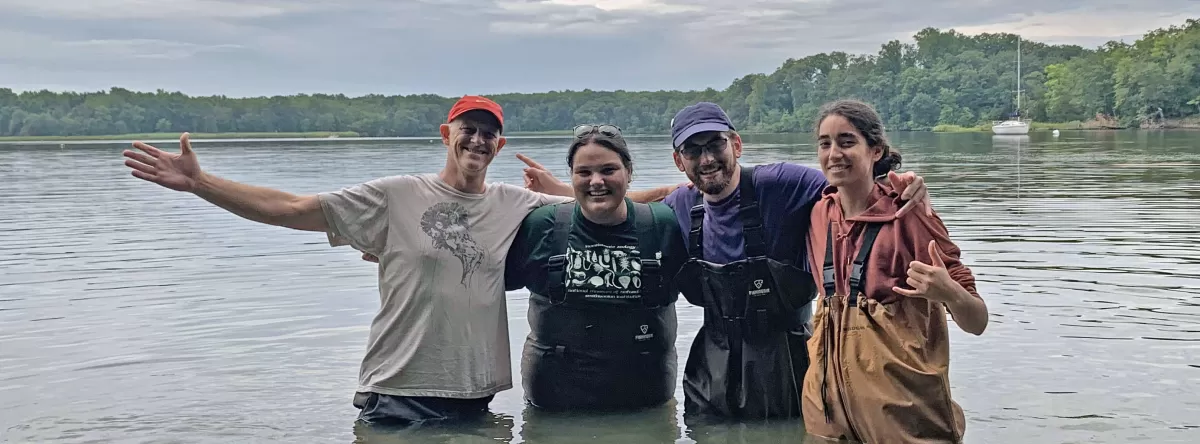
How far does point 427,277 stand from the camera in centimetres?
612

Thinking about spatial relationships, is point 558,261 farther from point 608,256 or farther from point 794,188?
point 794,188

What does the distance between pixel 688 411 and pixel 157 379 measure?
17.6ft

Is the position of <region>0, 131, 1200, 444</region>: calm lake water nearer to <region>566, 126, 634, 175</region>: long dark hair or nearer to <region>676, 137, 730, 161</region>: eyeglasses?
<region>676, 137, 730, 161</region>: eyeglasses

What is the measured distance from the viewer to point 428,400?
629cm

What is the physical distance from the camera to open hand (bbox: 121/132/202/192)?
17.8 feet

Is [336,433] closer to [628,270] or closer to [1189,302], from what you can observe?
[628,270]

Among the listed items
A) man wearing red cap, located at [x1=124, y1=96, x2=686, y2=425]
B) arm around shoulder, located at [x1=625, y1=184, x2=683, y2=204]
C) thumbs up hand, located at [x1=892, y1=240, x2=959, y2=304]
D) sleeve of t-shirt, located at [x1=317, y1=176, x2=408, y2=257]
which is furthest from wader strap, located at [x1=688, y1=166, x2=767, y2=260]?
sleeve of t-shirt, located at [x1=317, y1=176, x2=408, y2=257]

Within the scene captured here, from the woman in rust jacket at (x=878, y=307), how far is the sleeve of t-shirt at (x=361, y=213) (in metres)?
2.54

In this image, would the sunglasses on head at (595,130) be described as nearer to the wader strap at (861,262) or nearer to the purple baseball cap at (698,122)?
the purple baseball cap at (698,122)

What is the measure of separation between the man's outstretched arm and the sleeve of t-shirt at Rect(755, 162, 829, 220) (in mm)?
2508

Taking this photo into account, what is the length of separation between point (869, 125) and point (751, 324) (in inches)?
53.7

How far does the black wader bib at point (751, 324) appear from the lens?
18.9ft

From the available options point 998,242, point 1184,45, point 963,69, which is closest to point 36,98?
point 963,69

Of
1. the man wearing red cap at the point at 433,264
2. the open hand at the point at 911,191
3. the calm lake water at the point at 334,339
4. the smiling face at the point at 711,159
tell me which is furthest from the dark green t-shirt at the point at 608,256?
the open hand at the point at 911,191
